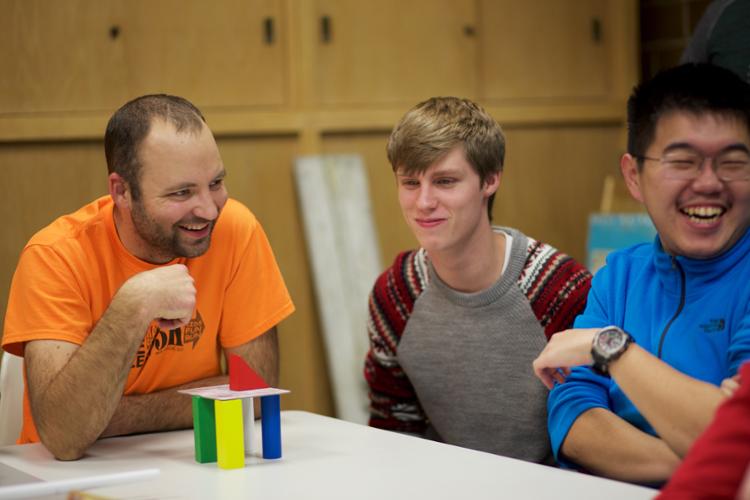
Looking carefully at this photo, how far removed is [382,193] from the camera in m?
3.98

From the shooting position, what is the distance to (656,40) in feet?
14.5

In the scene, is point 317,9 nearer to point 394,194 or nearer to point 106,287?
point 394,194

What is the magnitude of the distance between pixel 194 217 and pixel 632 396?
3.18 ft

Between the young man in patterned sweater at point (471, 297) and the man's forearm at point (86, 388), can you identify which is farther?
the young man in patterned sweater at point (471, 297)

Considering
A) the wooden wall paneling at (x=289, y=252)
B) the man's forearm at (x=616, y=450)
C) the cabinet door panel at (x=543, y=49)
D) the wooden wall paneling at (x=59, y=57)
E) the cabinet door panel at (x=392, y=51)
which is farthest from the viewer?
the cabinet door panel at (x=543, y=49)

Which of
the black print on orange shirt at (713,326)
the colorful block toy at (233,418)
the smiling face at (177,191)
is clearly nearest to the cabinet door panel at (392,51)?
the smiling face at (177,191)

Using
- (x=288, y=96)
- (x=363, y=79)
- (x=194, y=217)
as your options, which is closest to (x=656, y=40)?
(x=363, y=79)

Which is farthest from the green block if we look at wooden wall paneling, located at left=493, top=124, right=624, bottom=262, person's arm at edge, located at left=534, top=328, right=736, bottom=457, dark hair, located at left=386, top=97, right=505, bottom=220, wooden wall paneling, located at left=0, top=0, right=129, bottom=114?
wooden wall paneling, located at left=493, top=124, right=624, bottom=262

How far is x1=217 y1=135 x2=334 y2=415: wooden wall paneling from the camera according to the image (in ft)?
12.3

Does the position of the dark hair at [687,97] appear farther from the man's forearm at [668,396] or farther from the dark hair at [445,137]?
the dark hair at [445,137]

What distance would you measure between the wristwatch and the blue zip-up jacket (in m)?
0.19

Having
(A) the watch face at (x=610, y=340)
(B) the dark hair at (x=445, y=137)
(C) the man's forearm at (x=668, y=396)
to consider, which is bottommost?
(C) the man's forearm at (x=668, y=396)

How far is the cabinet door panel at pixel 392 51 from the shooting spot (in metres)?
3.86

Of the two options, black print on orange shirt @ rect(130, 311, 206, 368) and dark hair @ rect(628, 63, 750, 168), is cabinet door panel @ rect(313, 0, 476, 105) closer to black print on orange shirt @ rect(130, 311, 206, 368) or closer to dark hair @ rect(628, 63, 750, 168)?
black print on orange shirt @ rect(130, 311, 206, 368)
